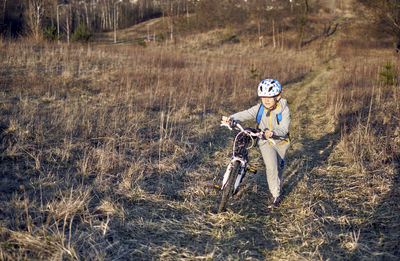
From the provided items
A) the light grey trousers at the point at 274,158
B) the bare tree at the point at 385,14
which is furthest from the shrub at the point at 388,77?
the bare tree at the point at 385,14

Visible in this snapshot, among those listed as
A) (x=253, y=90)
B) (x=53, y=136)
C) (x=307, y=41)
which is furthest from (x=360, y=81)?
(x=307, y=41)

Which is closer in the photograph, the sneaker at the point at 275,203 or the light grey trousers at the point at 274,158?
the light grey trousers at the point at 274,158

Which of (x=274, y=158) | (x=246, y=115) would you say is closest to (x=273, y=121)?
(x=246, y=115)

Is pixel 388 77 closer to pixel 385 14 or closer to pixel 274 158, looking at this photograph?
pixel 274 158

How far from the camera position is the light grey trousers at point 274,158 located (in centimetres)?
406

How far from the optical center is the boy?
152 inches

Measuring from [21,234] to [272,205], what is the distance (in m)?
2.80

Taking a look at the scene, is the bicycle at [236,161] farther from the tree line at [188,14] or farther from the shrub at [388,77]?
the tree line at [188,14]

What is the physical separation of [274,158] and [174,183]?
61.4 inches

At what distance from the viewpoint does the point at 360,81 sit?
41.0 feet

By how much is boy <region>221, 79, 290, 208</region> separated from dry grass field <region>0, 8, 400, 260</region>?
0.47 metres

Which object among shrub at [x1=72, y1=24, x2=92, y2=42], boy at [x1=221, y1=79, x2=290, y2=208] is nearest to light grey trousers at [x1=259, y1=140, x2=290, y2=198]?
boy at [x1=221, y1=79, x2=290, y2=208]

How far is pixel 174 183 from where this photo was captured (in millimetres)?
4867

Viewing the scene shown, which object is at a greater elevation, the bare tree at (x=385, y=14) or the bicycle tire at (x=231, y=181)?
the bare tree at (x=385, y=14)
